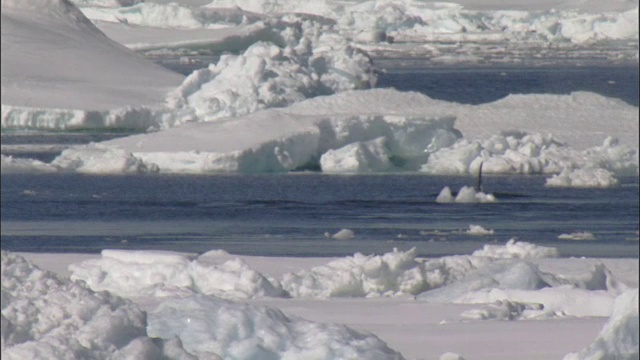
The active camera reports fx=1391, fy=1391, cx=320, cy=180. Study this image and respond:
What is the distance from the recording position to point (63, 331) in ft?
13.7

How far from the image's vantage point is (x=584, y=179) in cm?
1606

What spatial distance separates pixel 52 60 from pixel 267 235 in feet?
49.9

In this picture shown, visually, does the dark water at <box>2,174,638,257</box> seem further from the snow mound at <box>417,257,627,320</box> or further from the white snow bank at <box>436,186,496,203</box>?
the snow mound at <box>417,257,627,320</box>

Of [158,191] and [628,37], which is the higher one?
[158,191]

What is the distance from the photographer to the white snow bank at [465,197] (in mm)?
15133

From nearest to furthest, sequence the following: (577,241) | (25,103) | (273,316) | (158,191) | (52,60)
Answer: (273,316) → (577,241) → (158,191) → (25,103) → (52,60)

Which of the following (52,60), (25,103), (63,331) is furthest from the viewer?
(52,60)

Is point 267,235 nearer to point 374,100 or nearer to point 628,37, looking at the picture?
point 374,100

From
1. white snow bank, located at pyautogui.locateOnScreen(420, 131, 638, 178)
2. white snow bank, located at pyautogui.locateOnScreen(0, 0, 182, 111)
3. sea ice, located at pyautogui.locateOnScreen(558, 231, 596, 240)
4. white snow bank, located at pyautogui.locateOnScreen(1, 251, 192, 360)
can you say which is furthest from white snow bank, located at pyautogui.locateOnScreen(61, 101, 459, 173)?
white snow bank, located at pyautogui.locateOnScreen(1, 251, 192, 360)

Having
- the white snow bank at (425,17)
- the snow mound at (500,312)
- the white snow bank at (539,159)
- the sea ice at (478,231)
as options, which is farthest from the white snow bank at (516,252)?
the white snow bank at (425,17)

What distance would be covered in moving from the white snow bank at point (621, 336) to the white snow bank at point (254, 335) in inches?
27.9

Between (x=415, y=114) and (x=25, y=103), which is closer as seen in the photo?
(x=415, y=114)

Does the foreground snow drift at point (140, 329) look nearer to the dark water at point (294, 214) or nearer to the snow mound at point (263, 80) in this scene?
the dark water at point (294, 214)

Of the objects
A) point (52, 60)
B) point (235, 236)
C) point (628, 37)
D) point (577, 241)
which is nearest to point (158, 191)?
point (235, 236)
